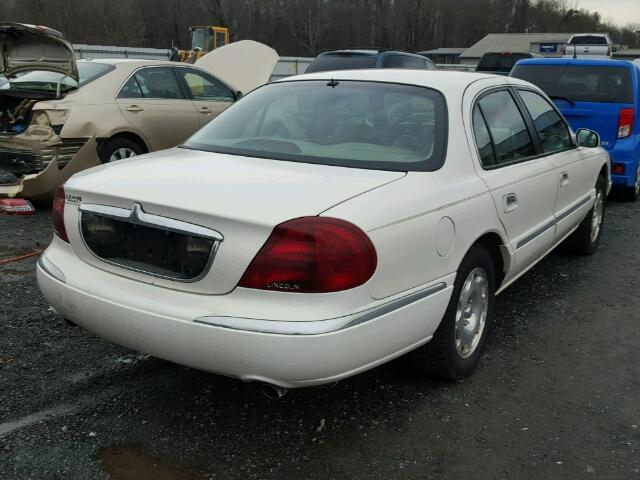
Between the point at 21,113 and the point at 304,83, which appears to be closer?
the point at 304,83

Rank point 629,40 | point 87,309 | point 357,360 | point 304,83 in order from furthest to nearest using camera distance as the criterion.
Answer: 1. point 629,40
2. point 304,83
3. point 87,309
4. point 357,360

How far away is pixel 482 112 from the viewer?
348 centimetres

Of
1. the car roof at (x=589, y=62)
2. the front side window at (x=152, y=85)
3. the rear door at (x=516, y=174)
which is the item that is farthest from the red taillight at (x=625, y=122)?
the front side window at (x=152, y=85)

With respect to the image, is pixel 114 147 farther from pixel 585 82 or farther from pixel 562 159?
pixel 585 82

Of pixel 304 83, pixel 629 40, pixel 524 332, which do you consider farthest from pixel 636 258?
pixel 629 40

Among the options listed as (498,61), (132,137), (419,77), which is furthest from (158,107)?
(498,61)

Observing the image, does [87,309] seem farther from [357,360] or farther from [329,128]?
[329,128]

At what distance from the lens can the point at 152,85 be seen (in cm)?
745

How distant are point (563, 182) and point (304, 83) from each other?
1919 millimetres

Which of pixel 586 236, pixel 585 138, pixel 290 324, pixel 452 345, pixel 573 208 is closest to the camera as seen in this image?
pixel 290 324

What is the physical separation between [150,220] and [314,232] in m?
0.69

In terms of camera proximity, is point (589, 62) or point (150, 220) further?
point (589, 62)

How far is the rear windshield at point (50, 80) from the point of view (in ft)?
21.8

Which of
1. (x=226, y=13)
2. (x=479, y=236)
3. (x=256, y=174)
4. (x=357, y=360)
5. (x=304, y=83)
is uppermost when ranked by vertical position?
(x=226, y=13)
